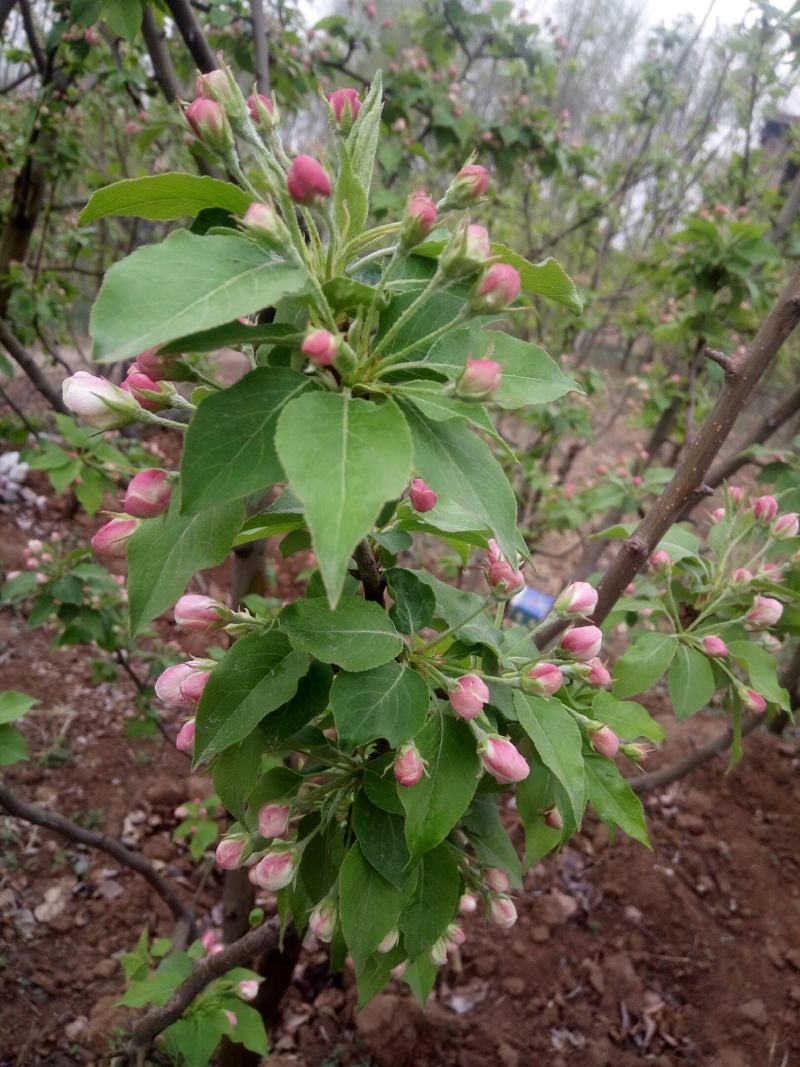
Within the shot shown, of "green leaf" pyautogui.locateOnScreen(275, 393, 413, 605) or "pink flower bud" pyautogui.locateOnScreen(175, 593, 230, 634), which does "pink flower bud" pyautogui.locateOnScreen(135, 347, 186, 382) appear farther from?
"pink flower bud" pyautogui.locateOnScreen(175, 593, 230, 634)

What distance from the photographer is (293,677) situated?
0.91 m

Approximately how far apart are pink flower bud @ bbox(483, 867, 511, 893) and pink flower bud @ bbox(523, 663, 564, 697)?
40 cm

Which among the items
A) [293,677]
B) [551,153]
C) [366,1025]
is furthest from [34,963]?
[551,153]

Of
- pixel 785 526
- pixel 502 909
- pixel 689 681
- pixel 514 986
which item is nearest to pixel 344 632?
pixel 502 909

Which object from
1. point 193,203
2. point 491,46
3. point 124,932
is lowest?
point 124,932

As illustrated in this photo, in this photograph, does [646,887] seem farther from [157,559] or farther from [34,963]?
[157,559]

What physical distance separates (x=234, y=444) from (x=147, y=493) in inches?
5.6

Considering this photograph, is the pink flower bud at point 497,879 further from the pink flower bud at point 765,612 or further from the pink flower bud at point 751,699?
the pink flower bud at point 765,612

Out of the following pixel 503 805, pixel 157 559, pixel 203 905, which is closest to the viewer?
pixel 157 559

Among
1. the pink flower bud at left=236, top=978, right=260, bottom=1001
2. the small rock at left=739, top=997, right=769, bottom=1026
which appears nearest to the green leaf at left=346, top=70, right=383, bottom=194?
the pink flower bud at left=236, top=978, right=260, bottom=1001

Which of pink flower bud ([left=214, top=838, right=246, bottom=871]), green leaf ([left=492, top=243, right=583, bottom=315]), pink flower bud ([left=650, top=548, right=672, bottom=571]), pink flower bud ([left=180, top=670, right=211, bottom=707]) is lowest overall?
pink flower bud ([left=214, top=838, right=246, bottom=871])

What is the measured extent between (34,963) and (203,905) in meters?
0.63

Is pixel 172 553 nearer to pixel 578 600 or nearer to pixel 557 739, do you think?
pixel 557 739

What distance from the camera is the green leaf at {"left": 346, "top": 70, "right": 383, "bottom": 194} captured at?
799mm
